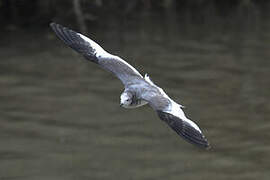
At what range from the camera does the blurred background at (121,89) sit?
8.43 m

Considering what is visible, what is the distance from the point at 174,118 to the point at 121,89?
512 cm

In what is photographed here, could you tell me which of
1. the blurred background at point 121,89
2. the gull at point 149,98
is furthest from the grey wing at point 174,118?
the blurred background at point 121,89

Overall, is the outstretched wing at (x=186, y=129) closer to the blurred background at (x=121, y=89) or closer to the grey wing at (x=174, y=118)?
the grey wing at (x=174, y=118)

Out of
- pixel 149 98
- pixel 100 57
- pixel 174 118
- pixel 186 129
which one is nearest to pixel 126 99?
pixel 149 98

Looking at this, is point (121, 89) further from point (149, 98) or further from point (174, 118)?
point (174, 118)

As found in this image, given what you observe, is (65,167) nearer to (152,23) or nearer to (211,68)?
(211,68)

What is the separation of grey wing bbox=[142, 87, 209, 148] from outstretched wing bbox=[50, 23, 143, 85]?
0.41m

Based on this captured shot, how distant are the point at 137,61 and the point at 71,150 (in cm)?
317

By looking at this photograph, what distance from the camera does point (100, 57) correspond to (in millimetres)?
6375

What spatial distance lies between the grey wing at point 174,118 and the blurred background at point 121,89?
8.75ft

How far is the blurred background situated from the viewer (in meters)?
8.43

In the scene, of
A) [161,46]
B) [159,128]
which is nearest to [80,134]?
[159,128]

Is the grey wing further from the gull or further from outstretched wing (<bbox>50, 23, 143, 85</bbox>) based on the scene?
outstretched wing (<bbox>50, 23, 143, 85</bbox>)

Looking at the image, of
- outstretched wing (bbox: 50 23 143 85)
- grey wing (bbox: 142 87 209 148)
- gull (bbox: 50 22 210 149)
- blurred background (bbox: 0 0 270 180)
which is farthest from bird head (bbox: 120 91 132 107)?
blurred background (bbox: 0 0 270 180)
